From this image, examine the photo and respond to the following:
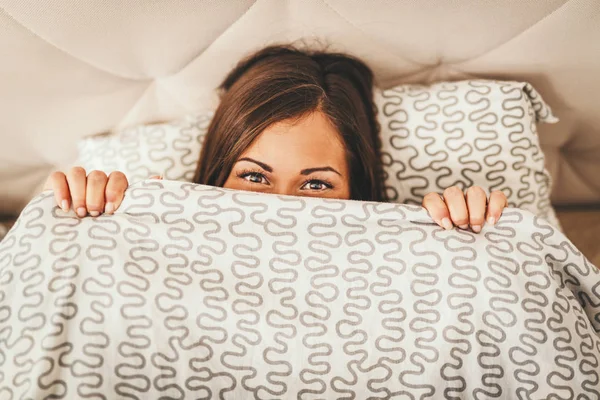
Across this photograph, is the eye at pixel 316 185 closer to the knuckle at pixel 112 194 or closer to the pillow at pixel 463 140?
the pillow at pixel 463 140

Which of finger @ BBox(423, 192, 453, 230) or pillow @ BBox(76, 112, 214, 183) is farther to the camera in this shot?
pillow @ BBox(76, 112, 214, 183)

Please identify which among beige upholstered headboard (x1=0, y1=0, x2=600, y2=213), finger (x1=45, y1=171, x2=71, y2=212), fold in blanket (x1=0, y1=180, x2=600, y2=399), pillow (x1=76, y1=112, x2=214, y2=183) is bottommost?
fold in blanket (x1=0, y1=180, x2=600, y2=399)

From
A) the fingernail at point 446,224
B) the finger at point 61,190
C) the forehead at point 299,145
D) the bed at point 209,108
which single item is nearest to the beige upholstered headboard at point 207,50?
the bed at point 209,108

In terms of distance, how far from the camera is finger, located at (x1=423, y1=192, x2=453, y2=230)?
2.35ft

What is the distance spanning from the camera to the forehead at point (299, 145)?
2.73ft

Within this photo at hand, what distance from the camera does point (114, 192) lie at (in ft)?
2.39

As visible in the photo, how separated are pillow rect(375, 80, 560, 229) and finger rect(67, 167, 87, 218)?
614 millimetres

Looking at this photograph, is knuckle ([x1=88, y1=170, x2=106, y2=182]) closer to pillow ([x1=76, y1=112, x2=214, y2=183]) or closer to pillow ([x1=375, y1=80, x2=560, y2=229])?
pillow ([x1=76, y1=112, x2=214, y2=183])

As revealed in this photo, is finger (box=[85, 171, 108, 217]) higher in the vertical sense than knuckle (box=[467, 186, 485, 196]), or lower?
lower

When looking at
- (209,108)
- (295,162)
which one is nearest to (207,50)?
(209,108)

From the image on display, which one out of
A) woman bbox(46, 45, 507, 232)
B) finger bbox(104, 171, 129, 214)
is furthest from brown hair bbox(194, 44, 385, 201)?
finger bbox(104, 171, 129, 214)

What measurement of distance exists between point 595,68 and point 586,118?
137 millimetres

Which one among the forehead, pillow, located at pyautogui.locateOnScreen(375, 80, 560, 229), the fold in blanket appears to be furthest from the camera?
pillow, located at pyautogui.locateOnScreen(375, 80, 560, 229)

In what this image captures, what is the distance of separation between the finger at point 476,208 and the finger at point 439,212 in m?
0.04
